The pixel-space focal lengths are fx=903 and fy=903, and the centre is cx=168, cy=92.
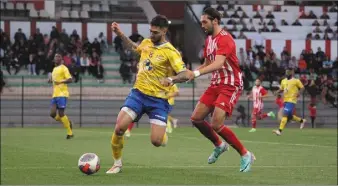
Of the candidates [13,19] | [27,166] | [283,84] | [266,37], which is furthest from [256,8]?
[27,166]

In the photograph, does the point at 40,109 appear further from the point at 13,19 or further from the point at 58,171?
the point at 58,171

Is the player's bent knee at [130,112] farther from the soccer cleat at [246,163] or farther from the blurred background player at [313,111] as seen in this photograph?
the blurred background player at [313,111]

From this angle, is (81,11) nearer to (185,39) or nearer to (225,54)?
(185,39)

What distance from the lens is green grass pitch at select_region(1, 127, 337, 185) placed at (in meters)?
13.6

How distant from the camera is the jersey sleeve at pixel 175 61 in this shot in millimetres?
13680

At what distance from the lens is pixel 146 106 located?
14.1m

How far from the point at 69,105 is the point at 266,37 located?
11909mm

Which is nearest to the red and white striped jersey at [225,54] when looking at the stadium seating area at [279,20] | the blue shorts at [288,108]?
the blue shorts at [288,108]

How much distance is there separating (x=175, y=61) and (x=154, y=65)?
1.24 feet

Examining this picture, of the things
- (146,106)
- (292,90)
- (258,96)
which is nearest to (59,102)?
(292,90)

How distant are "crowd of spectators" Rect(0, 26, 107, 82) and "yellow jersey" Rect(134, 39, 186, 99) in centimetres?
2582

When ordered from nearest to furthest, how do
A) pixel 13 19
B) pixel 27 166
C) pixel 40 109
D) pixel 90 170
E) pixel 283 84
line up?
pixel 90 170, pixel 27 166, pixel 283 84, pixel 40 109, pixel 13 19

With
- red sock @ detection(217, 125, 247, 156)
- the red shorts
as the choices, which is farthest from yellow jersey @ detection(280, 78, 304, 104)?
red sock @ detection(217, 125, 247, 156)

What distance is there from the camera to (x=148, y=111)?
14172mm
